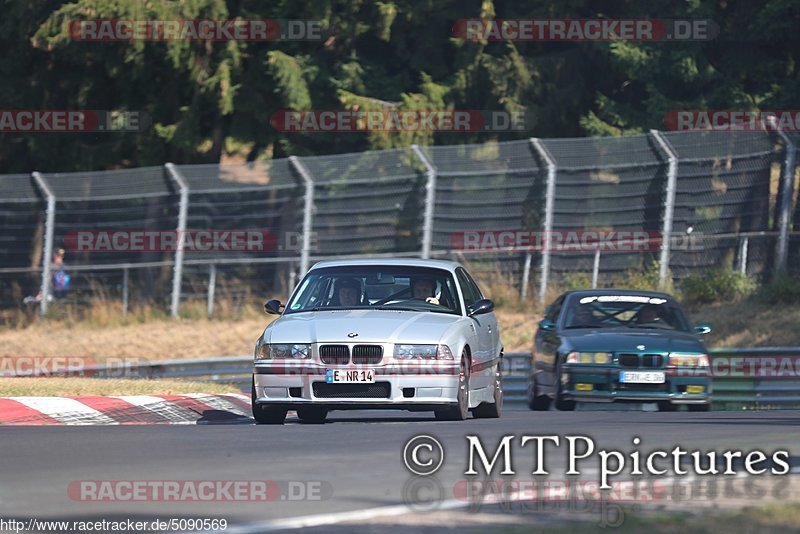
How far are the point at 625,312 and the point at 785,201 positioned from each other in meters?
7.15

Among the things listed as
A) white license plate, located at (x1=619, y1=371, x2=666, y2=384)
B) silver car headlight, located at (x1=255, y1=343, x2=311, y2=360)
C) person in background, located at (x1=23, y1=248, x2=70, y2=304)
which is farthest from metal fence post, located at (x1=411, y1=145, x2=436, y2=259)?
silver car headlight, located at (x1=255, y1=343, x2=311, y2=360)

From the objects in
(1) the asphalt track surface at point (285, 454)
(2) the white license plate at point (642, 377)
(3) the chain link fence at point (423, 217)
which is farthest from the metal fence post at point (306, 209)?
(1) the asphalt track surface at point (285, 454)

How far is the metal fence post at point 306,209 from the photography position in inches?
1120

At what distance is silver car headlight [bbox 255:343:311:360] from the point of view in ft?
44.2

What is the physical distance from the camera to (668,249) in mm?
26469

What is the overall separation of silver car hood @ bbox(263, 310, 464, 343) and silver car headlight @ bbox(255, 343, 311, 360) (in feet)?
0.13

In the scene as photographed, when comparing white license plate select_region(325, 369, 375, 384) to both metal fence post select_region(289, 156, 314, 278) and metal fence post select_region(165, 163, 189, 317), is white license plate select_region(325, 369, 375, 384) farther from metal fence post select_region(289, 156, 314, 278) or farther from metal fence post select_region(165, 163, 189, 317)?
metal fence post select_region(165, 163, 189, 317)

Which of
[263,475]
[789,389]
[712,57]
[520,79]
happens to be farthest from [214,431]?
[712,57]

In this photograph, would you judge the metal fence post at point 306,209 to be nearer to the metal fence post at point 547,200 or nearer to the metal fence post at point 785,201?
the metal fence post at point 547,200

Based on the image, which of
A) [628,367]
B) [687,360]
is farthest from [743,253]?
[628,367]

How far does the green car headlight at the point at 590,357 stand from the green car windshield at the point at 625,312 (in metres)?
1.13

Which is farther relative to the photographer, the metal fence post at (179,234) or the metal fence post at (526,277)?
the metal fence post at (179,234)

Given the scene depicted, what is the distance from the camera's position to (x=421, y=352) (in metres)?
13.5

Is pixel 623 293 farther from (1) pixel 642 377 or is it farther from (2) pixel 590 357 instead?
(1) pixel 642 377
